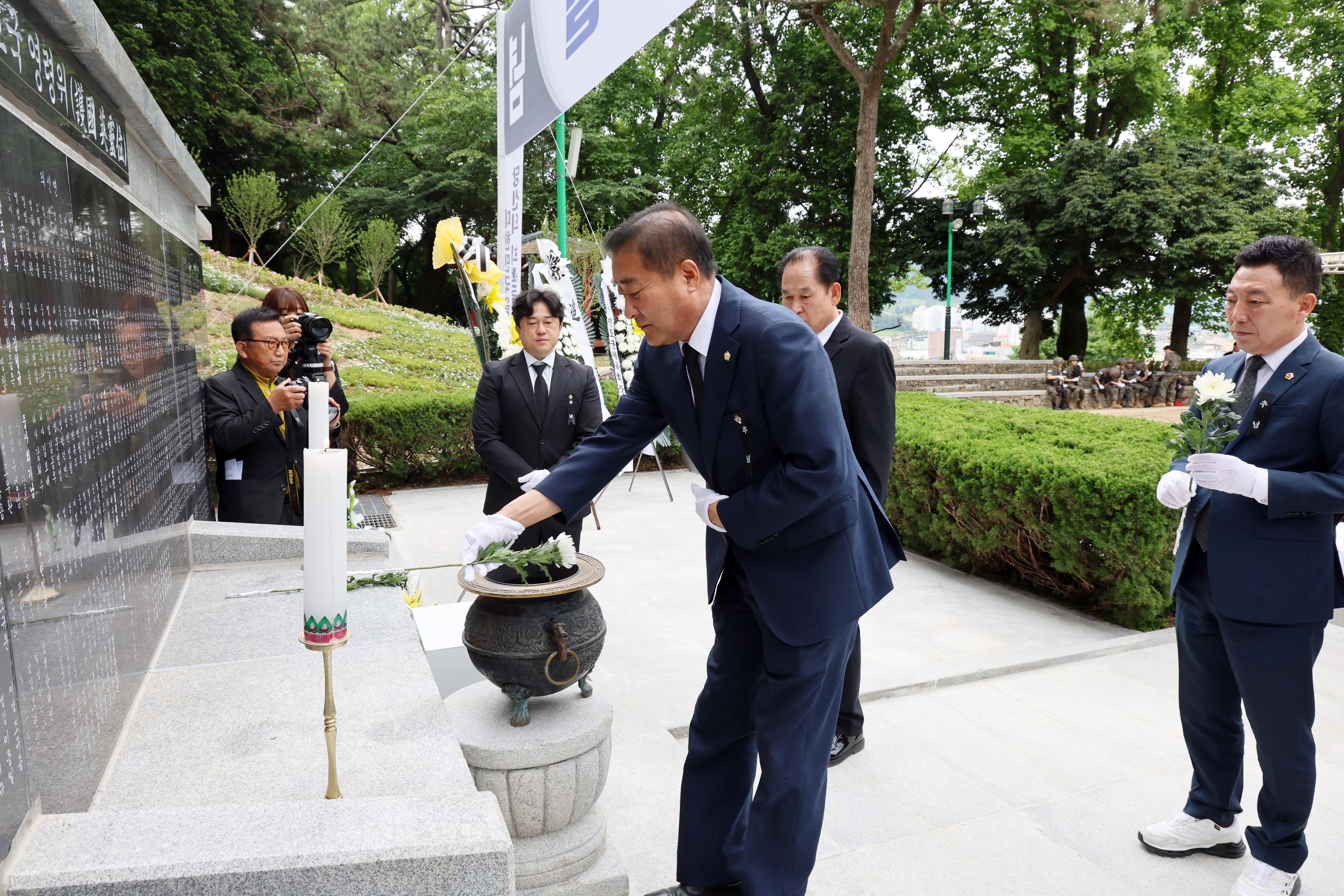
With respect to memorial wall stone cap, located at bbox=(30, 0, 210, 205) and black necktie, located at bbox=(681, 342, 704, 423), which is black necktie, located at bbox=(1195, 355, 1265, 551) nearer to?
black necktie, located at bbox=(681, 342, 704, 423)

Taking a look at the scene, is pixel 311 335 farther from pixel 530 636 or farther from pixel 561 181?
pixel 561 181

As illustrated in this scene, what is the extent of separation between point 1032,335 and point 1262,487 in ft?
77.3

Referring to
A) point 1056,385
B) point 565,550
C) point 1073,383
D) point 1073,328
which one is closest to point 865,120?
point 1056,385

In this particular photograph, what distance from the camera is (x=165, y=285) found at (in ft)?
13.2

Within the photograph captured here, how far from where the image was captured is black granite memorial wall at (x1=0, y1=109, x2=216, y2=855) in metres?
1.72

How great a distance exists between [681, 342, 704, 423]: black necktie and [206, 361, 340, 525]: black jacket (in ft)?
8.39

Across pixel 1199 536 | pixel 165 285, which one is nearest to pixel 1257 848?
pixel 1199 536

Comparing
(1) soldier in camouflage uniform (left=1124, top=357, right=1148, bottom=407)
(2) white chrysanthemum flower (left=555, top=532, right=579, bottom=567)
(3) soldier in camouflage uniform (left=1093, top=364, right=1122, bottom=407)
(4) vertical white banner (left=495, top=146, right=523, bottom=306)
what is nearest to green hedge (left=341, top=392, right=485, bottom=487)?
(4) vertical white banner (left=495, top=146, right=523, bottom=306)

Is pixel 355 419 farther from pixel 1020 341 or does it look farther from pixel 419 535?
pixel 1020 341

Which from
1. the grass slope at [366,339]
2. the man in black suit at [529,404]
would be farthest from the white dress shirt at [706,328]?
the grass slope at [366,339]

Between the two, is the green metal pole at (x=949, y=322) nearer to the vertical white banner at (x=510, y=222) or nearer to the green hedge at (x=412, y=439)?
the green hedge at (x=412, y=439)

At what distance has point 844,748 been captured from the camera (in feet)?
11.4

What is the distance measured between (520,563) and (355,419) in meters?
7.50

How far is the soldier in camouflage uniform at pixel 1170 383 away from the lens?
71.1 ft
